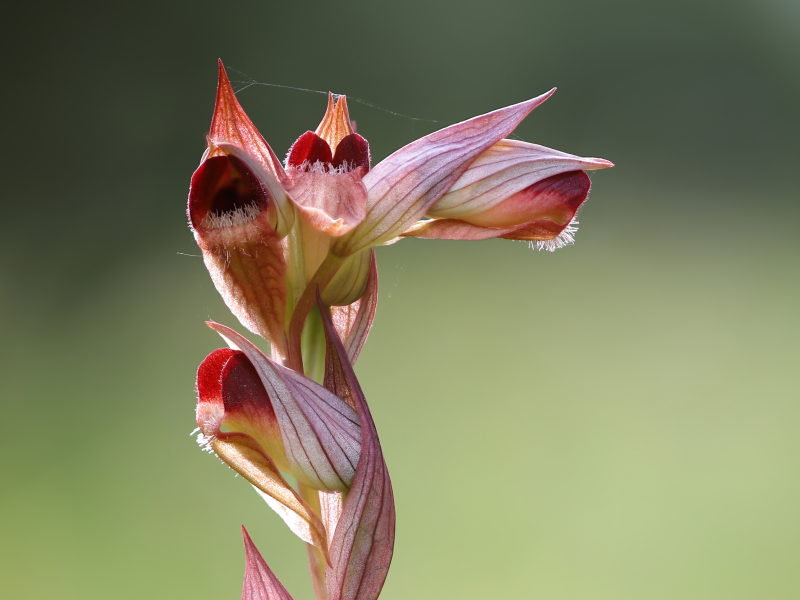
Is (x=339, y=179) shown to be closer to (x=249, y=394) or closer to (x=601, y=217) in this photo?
(x=249, y=394)

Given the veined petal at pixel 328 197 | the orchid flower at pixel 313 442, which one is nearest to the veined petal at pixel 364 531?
the orchid flower at pixel 313 442

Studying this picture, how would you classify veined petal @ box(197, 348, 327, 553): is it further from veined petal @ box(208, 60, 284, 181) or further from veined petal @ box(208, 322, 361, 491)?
veined petal @ box(208, 60, 284, 181)

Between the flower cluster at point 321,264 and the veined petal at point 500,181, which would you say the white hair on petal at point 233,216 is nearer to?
the flower cluster at point 321,264

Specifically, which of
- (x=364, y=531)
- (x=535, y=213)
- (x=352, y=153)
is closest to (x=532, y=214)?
(x=535, y=213)

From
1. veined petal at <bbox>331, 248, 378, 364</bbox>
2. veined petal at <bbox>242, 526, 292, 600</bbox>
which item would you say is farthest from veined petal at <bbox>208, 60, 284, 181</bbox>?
veined petal at <bbox>242, 526, 292, 600</bbox>

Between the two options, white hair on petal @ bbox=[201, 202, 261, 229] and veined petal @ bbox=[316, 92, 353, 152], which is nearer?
white hair on petal @ bbox=[201, 202, 261, 229]

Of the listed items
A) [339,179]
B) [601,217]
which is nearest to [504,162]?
[339,179]
